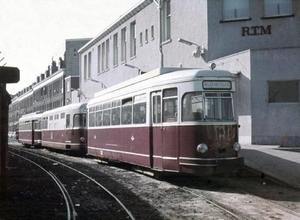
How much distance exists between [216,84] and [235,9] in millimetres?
13297

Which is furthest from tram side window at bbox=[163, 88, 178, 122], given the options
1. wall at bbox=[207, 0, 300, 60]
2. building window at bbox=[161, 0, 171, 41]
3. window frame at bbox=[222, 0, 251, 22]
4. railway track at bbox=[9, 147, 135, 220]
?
building window at bbox=[161, 0, 171, 41]

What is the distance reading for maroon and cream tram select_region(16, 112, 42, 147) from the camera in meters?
37.4

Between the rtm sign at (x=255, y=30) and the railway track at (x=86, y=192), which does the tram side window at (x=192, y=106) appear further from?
the rtm sign at (x=255, y=30)

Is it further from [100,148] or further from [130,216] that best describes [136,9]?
[130,216]

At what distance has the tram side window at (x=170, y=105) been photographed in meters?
12.2

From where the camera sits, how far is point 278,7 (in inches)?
915

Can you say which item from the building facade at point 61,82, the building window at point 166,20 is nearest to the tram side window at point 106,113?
the building window at point 166,20

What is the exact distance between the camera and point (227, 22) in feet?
78.8

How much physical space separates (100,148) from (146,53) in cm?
1678

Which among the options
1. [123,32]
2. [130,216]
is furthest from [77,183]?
[123,32]

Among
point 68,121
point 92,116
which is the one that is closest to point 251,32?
point 92,116

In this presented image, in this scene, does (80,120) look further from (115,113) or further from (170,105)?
(170,105)

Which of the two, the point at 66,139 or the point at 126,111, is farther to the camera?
the point at 66,139

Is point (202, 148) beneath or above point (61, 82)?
beneath
